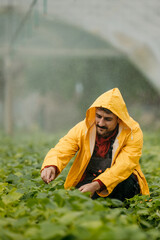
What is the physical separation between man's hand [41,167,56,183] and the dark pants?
566 mm

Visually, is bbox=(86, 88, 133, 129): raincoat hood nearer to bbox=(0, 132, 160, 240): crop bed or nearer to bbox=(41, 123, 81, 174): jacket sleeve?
bbox=(41, 123, 81, 174): jacket sleeve

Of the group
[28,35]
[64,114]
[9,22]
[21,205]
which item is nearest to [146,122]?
[64,114]

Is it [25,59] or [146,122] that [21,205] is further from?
[25,59]

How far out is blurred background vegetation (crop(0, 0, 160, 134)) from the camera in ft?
30.8

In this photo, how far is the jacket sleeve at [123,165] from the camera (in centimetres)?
270

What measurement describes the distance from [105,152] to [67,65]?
974 centimetres

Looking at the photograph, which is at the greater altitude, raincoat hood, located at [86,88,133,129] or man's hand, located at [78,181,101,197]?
raincoat hood, located at [86,88,133,129]

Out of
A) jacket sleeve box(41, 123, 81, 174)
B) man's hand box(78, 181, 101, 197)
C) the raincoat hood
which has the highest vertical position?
the raincoat hood

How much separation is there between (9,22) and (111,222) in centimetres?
1062

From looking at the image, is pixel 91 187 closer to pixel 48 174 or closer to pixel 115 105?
pixel 48 174

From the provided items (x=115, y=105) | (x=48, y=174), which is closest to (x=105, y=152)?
(x=115, y=105)

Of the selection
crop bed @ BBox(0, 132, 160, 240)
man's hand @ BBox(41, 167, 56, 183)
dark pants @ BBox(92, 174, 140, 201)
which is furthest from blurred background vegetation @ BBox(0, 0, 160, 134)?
crop bed @ BBox(0, 132, 160, 240)

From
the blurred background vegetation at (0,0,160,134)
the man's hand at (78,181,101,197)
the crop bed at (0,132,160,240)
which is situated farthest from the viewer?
the blurred background vegetation at (0,0,160,134)

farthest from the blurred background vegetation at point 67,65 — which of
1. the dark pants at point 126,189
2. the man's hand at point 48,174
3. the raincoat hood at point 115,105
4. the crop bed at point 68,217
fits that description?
the crop bed at point 68,217
